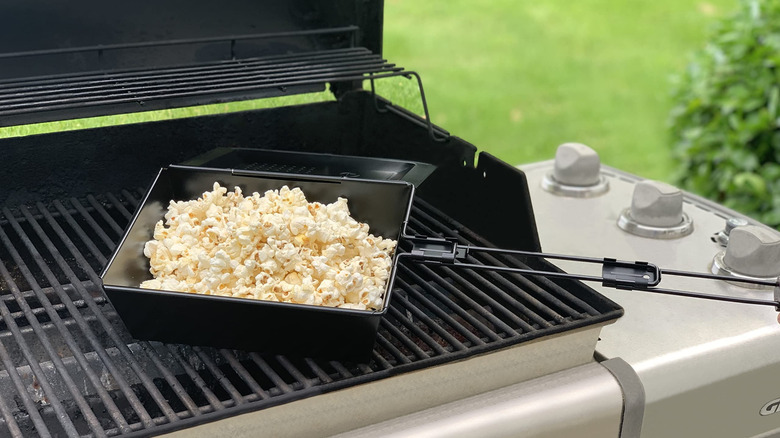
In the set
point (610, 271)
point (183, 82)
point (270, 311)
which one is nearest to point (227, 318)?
point (270, 311)

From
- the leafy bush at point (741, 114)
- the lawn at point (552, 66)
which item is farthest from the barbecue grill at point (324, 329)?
the lawn at point (552, 66)

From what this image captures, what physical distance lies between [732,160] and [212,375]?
231 centimetres

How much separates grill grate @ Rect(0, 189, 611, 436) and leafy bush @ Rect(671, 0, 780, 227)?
5.87 feet

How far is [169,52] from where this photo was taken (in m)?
1.71

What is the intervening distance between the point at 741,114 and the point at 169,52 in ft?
A: 6.69

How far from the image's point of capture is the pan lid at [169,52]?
1485mm

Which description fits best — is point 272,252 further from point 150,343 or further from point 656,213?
point 656,213

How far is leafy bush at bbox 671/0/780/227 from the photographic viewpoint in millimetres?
2830

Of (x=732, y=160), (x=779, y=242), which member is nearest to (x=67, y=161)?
(x=779, y=242)

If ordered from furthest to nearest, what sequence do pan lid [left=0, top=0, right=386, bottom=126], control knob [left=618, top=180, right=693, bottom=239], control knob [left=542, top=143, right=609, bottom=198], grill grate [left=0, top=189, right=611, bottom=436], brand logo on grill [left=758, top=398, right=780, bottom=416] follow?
control knob [left=542, top=143, right=609, bottom=198] < control knob [left=618, top=180, right=693, bottom=239] < pan lid [left=0, top=0, right=386, bottom=126] < brand logo on grill [left=758, top=398, right=780, bottom=416] < grill grate [left=0, top=189, right=611, bottom=436]

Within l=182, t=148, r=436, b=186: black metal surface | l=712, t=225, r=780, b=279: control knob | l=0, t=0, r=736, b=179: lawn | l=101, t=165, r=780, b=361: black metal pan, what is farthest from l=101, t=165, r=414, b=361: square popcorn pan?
l=0, t=0, r=736, b=179: lawn

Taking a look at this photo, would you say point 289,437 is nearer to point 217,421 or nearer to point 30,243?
point 217,421

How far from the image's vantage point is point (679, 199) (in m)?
1.62

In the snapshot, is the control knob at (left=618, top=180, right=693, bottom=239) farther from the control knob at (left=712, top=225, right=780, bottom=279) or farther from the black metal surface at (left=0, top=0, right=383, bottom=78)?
the black metal surface at (left=0, top=0, right=383, bottom=78)
